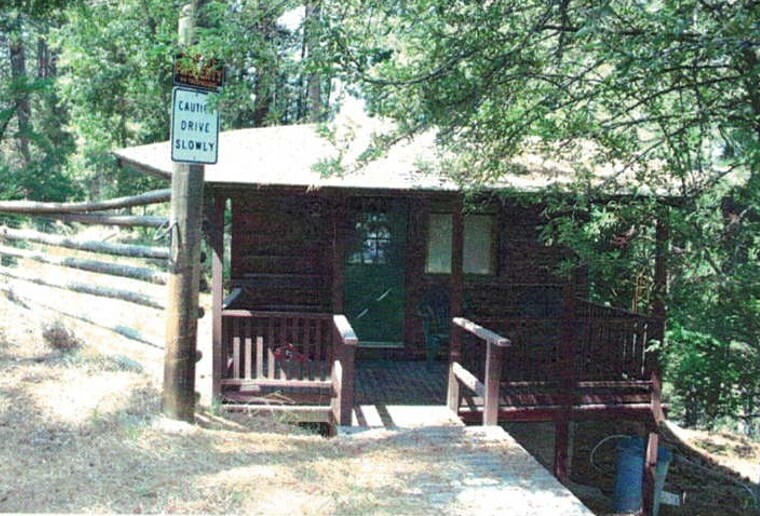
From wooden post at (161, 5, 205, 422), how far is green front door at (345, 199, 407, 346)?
4.73 metres

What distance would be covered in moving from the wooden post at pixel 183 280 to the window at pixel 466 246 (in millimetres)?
5158

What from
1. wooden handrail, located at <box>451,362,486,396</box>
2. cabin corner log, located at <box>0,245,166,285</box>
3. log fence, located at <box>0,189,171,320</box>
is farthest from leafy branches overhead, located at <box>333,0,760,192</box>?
cabin corner log, located at <box>0,245,166,285</box>

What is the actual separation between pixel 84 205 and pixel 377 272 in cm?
417

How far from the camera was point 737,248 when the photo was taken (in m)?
6.05

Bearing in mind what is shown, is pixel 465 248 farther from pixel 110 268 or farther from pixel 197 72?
pixel 197 72

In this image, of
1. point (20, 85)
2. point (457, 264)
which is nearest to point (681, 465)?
point (457, 264)

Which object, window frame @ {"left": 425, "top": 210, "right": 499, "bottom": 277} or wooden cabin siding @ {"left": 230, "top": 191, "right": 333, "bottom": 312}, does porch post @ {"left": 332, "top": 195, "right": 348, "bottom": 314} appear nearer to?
wooden cabin siding @ {"left": 230, "top": 191, "right": 333, "bottom": 312}

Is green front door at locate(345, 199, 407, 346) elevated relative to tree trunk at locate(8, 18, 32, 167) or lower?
lower

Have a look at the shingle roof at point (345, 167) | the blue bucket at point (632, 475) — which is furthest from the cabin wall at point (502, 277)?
the blue bucket at point (632, 475)

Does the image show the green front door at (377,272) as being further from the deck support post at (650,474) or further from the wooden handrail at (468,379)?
the deck support post at (650,474)

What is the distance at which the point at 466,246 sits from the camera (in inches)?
407

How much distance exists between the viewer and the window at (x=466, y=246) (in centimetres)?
1034

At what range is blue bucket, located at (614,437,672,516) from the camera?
8508 mm

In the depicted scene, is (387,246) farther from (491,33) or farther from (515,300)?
(491,33)
